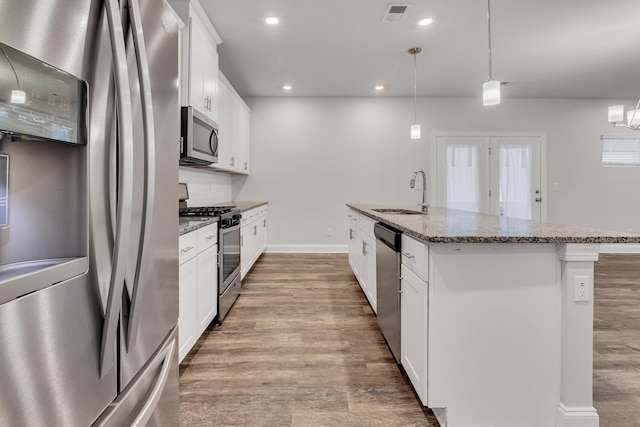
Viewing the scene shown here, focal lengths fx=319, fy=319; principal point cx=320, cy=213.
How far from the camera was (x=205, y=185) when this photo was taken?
163 inches

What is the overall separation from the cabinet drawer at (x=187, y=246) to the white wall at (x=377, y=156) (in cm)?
357

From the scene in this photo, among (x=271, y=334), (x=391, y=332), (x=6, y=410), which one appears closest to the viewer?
(x=6, y=410)

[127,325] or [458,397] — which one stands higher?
[127,325]

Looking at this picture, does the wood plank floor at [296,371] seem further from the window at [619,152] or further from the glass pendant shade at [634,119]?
the window at [619,152]

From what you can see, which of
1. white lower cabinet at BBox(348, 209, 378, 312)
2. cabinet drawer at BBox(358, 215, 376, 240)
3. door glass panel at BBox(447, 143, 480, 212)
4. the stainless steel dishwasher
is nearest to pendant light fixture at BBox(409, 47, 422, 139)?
door glass panel at BBox(447, 143, 480, 212)

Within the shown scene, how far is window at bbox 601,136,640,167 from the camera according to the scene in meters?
5.69

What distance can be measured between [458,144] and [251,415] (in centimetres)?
541

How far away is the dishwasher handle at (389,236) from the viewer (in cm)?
177

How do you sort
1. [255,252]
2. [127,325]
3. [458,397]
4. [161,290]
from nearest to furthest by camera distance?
[127,325]
[161,290]
[458,397]
[255,252]

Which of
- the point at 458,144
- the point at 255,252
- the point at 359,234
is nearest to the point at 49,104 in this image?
the point at 359,234

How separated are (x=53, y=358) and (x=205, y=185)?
379 cm

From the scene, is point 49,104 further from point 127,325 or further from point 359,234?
point 359,234

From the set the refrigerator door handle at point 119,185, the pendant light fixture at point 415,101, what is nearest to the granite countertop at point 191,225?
the refrigerator door handle at point 119,185

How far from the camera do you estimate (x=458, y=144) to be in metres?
5.62
